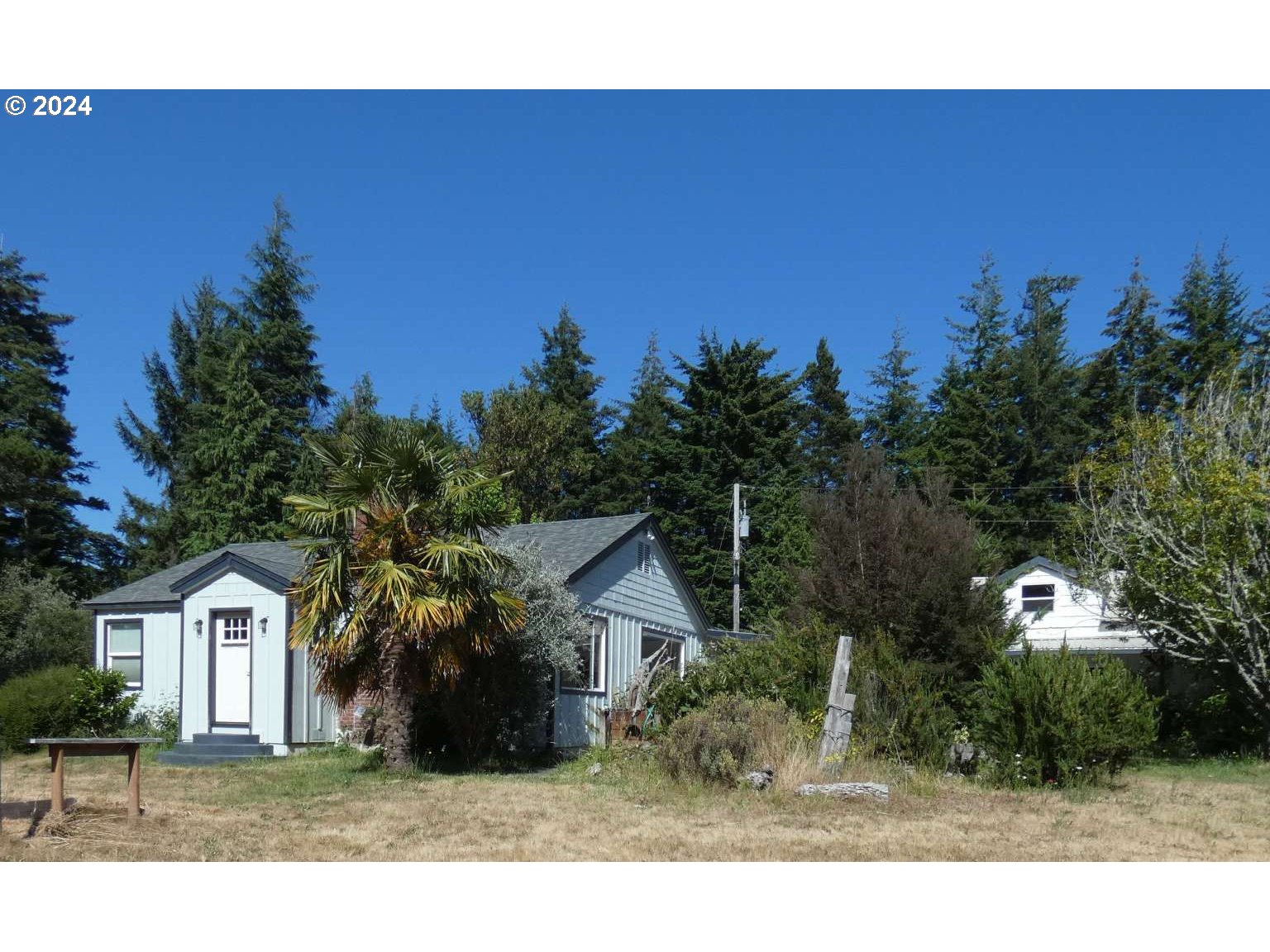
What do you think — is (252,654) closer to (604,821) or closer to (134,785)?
(134,785)

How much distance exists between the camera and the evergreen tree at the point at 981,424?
36344 mm

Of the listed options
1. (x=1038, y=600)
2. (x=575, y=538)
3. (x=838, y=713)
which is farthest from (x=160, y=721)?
(x=1038, y=600)

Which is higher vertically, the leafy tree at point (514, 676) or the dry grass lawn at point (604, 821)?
the leafy tree at point (514, 676)

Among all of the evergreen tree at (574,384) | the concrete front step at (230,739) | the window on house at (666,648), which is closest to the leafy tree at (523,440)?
the evergreen tree at (574,384)

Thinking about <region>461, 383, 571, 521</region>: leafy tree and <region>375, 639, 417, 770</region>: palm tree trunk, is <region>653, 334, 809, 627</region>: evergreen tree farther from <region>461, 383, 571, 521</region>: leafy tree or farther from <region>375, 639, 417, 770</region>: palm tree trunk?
<region>375, 639, 417, 770</region>: palm tree trunk

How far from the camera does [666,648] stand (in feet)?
71.2

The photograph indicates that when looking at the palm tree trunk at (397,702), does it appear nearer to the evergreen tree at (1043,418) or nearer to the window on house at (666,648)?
the window on house at (666,648)

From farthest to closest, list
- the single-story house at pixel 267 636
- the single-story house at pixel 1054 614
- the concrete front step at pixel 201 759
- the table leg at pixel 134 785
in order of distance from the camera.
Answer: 1. the single-story house at pixel 1054 614
2. the single-story house at pixel 267 636
3. the concrete front step at pixel 201 759
4. the table leg at pixel 134 785

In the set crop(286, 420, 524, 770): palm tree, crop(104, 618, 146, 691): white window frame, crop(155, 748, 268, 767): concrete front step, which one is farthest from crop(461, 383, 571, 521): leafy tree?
crop(286, 420, 524, 770): palm tree

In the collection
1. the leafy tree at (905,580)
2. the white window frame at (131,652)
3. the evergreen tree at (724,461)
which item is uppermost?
the evergreen tree at (724,461)

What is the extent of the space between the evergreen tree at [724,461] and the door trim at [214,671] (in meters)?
20.7

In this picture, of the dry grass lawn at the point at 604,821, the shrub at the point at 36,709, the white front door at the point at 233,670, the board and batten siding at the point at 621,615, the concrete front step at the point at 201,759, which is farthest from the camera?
the board and batten siding at the point at 621,615

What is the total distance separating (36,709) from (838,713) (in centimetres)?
1302

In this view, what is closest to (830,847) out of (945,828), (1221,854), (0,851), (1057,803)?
(945,828)
